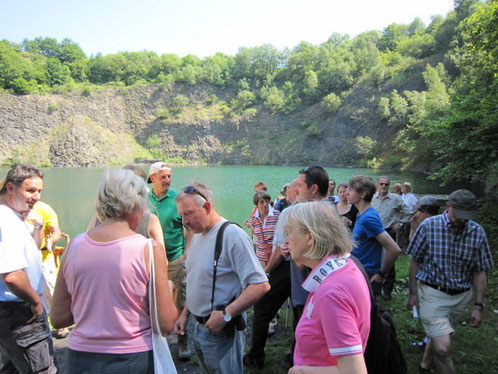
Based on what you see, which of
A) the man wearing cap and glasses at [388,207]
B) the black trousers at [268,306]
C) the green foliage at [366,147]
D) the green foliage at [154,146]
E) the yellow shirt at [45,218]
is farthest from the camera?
the green foliage at [154,146]

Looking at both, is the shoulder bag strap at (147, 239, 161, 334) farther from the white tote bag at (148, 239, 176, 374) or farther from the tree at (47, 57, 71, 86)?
the tree at (47, 57, 71, 86)

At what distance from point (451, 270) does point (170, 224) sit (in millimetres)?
2702

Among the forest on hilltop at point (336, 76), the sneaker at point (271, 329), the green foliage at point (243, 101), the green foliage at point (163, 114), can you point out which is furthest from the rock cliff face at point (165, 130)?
the sneaker at point (271, 329)

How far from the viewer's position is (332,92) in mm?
66312

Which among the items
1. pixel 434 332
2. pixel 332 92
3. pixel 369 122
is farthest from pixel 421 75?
pixel 434 332

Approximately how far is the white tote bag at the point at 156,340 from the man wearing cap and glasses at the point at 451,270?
2.16 meters

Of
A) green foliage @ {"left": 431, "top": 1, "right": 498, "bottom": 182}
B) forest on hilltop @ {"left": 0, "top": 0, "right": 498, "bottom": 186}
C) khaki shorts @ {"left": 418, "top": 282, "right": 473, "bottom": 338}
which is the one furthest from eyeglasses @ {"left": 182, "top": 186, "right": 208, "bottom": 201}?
forest on hilltop @ {"left": 0, "top": 0, "right": 498, "bottom": 186}

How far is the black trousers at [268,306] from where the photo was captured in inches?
122

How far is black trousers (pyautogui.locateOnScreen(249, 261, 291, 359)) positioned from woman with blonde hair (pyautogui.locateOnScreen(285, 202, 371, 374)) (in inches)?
64.8

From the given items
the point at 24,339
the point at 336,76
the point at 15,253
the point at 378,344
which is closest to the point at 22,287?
the point at 15,253

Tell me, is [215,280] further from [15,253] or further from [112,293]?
[15,253]

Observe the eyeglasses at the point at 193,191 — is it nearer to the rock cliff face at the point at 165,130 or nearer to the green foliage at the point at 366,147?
the green foliage at the point at 366,147

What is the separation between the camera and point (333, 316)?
125 cm

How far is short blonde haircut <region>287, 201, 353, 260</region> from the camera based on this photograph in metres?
1.48
